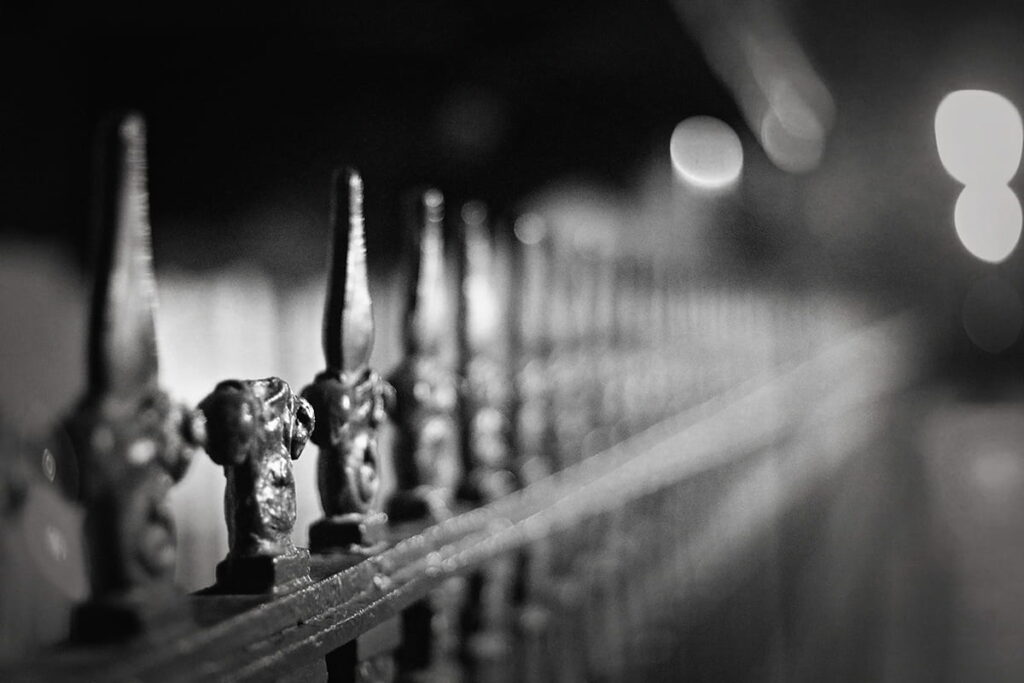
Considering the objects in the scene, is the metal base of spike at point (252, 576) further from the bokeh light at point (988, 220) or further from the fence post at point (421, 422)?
the bokeh light at point (988, 220)

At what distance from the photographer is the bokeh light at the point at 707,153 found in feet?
34.7

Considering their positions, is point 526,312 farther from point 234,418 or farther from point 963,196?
point 963,196

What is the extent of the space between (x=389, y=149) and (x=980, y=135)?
12.2 m

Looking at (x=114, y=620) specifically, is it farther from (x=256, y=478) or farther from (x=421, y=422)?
(x=421, y=422)

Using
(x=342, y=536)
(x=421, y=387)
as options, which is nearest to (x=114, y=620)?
(x=342, y=536)

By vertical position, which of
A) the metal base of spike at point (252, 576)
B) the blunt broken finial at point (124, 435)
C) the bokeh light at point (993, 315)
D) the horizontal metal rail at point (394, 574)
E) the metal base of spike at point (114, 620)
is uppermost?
the blunt broken finial at point (124, 435)

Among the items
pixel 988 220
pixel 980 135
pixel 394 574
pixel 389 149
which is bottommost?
pixel 394 574

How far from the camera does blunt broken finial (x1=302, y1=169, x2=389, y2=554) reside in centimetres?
132

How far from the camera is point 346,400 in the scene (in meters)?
1.33

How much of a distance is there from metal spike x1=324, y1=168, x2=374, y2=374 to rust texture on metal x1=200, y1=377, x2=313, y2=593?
0.19 metres

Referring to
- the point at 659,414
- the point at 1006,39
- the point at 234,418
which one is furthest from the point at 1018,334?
the point at 234,418

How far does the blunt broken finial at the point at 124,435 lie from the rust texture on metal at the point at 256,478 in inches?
3.8

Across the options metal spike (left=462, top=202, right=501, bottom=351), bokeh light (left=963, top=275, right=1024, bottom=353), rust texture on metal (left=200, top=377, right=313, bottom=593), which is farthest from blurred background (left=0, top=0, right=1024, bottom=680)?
bokeh light (left=963, top=275, right=1024, bottom=353)

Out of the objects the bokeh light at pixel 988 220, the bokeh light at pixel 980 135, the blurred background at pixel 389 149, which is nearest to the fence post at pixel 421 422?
the blurred background at pixel 389 149
